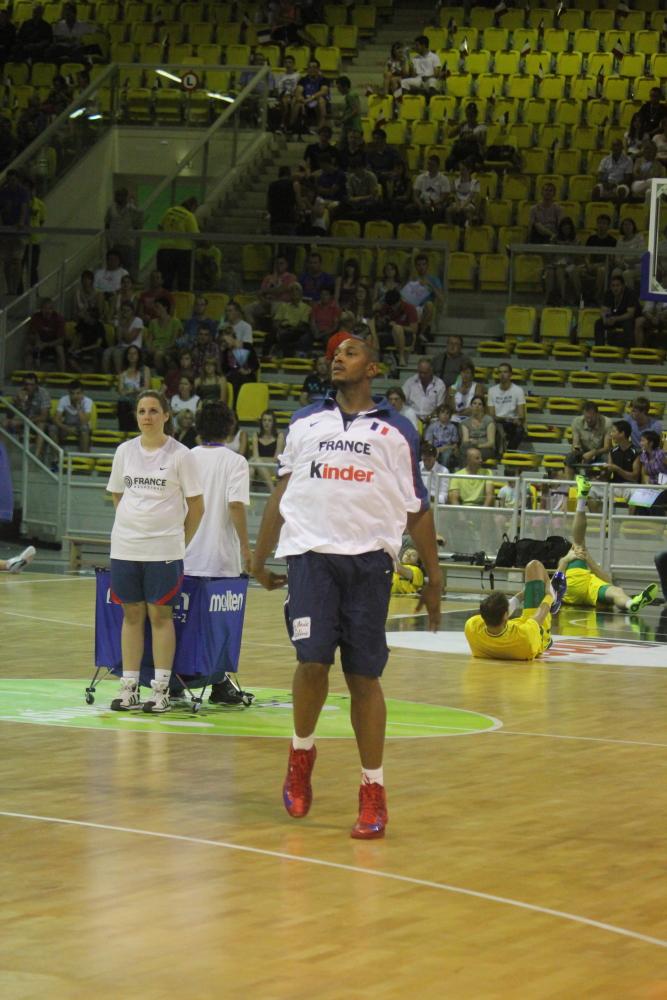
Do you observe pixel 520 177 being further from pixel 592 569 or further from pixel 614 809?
pixel 614 809

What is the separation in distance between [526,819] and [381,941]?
198 cm

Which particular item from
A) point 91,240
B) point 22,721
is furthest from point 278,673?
point 91,240

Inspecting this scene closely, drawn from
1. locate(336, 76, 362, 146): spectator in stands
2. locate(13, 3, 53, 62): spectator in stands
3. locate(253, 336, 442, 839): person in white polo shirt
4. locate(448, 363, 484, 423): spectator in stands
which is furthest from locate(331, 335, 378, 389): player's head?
locate(13, 3, 53, 62): spectator in stands

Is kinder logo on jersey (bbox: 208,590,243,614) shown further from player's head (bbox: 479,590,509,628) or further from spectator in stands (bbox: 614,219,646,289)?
spectator in stands (bbox: 614,219,646,289)

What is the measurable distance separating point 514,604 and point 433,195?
12.5 m

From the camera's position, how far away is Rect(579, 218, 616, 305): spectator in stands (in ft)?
71.4

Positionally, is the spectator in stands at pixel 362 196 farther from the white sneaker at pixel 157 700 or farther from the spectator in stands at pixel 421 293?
the white sneaker at pixel 157 700

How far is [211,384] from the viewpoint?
2150 cm

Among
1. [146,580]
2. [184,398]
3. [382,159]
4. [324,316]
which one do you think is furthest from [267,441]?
[146,580]

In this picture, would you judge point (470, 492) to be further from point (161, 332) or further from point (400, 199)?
point (400, 199)

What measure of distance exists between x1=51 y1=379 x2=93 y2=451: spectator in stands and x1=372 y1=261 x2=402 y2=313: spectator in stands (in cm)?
415

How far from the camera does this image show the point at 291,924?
4.94 meters

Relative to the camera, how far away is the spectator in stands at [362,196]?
24594mm

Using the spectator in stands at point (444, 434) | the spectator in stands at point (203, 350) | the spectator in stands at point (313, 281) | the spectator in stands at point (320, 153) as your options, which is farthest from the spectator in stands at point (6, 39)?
the spectator in stands at point (444, 434)
